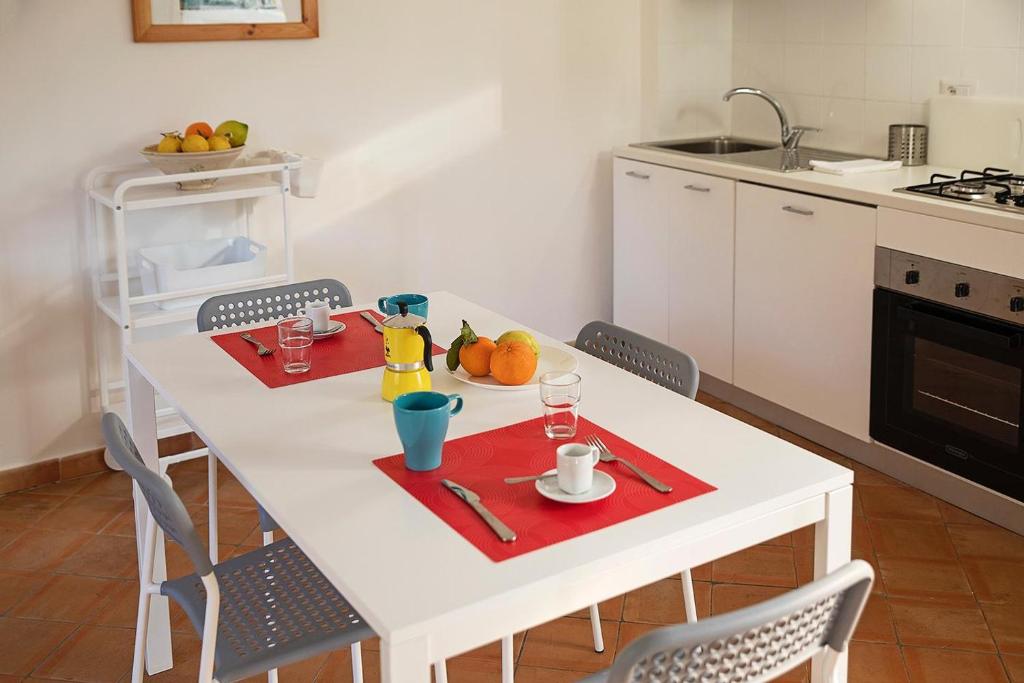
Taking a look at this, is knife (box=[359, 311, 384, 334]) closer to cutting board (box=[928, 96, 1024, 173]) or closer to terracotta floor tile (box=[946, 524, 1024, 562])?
terracotta floor tile (box=[946, 524, 1024, 562])

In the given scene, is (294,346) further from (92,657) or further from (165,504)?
(92,657)

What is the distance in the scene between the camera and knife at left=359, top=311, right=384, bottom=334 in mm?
2736

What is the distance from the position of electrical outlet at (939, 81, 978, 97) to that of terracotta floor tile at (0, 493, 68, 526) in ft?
10.7

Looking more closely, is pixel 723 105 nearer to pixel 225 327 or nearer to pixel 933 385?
pixel 933 385

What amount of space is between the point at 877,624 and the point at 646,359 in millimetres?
987

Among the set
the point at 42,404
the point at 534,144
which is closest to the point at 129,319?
the point at 42,404

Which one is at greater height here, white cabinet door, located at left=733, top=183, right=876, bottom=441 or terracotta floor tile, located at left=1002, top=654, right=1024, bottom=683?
white cabinet door, located at left=733, top=183, right=876, bottom=441

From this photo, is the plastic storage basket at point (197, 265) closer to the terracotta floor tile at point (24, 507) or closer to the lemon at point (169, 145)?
the lemon at point (169, 145)

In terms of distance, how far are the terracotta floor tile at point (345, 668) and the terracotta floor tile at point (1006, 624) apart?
150cm

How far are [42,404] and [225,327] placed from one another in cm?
126

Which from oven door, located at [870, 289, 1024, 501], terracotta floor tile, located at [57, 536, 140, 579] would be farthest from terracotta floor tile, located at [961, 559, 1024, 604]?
terracotta floor tile, located at [57, 536, 140, 579]

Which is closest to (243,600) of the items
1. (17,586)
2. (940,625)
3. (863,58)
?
(17,586)

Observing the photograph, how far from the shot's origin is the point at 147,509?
8.84 ft

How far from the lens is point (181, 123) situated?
3.93 metres
